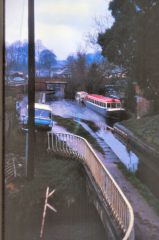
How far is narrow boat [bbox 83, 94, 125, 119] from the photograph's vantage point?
1.02 metres

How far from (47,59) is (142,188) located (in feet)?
1.56

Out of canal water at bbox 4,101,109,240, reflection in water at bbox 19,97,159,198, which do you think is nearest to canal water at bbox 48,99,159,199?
reflection in water at bbox 19,97,159,198

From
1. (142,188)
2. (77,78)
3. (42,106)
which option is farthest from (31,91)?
(142,188)

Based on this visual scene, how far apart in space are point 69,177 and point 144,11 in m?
0.58

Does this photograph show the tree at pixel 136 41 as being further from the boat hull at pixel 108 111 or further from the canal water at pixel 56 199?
the canal water at pixel 56 199

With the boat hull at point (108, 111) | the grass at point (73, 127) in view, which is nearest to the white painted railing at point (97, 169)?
the grass at point (73, 127)

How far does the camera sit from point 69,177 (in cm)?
104

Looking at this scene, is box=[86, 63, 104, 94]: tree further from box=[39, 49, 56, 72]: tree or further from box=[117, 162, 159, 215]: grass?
box=[117, 162, 159, 215]: grass

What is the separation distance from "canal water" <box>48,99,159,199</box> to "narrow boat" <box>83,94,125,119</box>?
0.03 metres

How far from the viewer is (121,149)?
989 millimetres

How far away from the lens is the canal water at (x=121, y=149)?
32.0 inches

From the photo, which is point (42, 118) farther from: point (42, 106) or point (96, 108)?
point (96, 108)

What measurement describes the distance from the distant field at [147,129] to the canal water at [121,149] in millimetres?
48

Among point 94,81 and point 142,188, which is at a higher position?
point 94,81
